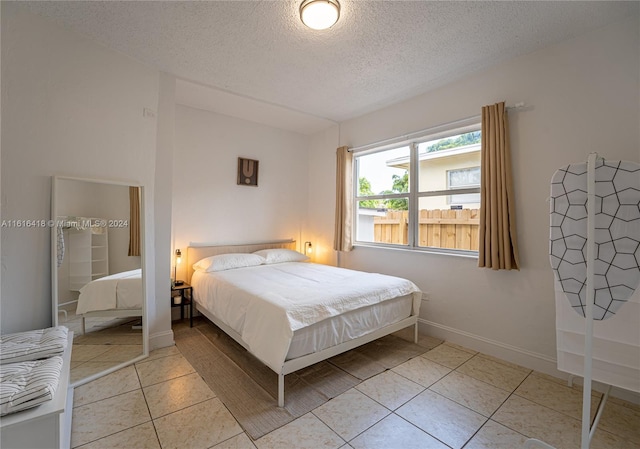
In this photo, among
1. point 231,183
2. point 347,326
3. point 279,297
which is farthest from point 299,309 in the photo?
point 231,183

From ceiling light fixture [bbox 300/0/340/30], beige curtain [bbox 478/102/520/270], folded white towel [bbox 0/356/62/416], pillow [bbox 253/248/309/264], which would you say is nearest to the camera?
folded white towel [bbox 0/356/62/416]

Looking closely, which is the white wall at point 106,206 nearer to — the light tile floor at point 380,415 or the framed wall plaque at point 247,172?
the light tile floor at point 380,415

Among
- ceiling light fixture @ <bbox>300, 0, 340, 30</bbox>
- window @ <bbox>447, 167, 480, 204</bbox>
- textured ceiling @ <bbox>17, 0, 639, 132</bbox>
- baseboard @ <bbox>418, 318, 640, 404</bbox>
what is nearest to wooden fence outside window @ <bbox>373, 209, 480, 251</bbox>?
window @ <bbox>447, 167, 480, 204</bbox>

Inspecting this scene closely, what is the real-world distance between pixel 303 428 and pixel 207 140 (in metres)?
3.33

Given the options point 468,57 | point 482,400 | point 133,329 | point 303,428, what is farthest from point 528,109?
point 133,329

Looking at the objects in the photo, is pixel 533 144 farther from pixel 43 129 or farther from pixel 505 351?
pixel 43 129

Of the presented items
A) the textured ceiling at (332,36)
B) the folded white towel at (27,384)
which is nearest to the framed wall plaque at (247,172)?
the textured ceiling at (332,36)

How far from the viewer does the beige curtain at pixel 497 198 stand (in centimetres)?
238

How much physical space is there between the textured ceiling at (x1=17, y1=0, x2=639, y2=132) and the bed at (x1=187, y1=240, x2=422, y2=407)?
78.5 inches

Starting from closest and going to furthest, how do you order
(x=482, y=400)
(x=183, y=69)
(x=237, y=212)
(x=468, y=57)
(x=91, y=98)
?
(x=482, y=400)
(x=91, y=98)
(x=468, y=57)
(x=183, y=69)
(x=237, y=212)

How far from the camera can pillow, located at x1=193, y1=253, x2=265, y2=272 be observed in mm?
3172

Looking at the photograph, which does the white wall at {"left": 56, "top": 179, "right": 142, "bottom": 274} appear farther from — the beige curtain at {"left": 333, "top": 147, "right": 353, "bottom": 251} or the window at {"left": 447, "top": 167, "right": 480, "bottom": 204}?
the window at {"left": 447, "top": 167, "right": 480, "bottom": 204}

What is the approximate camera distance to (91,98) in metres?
2.22

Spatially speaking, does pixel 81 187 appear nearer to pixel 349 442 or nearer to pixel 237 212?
pixel 237 212
